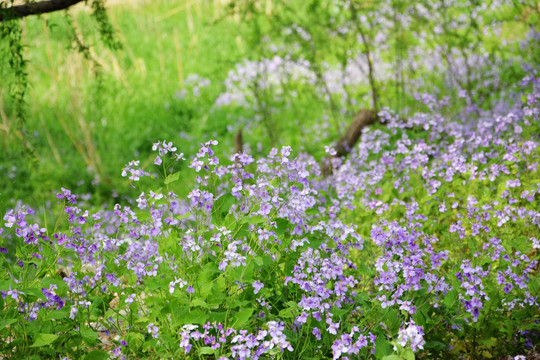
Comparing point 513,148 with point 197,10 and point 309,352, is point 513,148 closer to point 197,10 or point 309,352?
point 309,352

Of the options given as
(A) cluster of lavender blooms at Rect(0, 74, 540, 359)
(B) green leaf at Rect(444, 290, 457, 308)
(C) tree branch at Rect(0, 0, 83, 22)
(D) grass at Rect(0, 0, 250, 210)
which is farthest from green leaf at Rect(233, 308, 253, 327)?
(D) grass at Rect(0, 0, 250, 210)

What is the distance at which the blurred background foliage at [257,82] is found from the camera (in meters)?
7.25

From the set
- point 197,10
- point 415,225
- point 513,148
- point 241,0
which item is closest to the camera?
point 415,225

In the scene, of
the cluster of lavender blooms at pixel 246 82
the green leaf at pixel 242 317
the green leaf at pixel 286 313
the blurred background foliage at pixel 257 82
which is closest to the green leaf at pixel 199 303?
the green leaf at pixel 242 317

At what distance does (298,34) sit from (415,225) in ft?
14.2

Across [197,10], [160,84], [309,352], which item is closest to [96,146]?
[160,84]

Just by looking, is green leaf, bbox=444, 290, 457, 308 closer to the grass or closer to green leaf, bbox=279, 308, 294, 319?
green leaf, bbox=279, 308, 294, 319

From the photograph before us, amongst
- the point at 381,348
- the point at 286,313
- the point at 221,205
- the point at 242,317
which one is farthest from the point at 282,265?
the point at 381,348

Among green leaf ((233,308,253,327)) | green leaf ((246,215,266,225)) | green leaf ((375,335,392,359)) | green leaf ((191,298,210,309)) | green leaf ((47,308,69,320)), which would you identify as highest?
green leaf ((246,215,266,225))

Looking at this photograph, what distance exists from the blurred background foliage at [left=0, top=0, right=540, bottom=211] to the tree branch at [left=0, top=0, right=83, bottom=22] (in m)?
1.87

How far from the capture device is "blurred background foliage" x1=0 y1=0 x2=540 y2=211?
23.8 ft

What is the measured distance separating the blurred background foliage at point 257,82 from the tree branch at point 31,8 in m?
1.87

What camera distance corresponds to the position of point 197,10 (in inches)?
534

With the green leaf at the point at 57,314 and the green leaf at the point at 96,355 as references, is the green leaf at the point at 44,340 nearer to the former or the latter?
the green leaf at the point at 57,314
